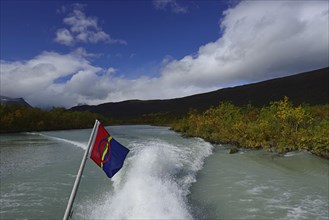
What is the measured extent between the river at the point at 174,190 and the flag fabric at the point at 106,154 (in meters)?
4.22

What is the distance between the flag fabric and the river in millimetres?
4219

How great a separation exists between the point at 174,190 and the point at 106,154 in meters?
7.41

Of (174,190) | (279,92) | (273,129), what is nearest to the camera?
(174,190)

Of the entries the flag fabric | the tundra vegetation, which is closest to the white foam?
the flag fabric

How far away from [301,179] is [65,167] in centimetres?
1379

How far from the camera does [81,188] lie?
46.9 feet

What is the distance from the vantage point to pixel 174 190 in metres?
12.9

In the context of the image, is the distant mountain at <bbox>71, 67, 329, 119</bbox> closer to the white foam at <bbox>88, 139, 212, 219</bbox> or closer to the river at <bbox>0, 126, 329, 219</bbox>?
the river at <bbox>0, 126, 329, 219</bbox>

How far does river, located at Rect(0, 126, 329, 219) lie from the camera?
11.0 metres

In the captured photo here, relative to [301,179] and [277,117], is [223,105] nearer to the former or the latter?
[277,117]

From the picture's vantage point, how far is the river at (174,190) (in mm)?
10961

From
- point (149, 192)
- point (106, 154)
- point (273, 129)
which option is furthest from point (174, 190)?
point (273, 129)

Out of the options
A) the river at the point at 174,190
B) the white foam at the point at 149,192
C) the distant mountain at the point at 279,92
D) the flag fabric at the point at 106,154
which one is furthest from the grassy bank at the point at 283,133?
the distant mountain at the point at 279,92

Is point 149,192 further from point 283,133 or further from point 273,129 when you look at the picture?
point 273,129
